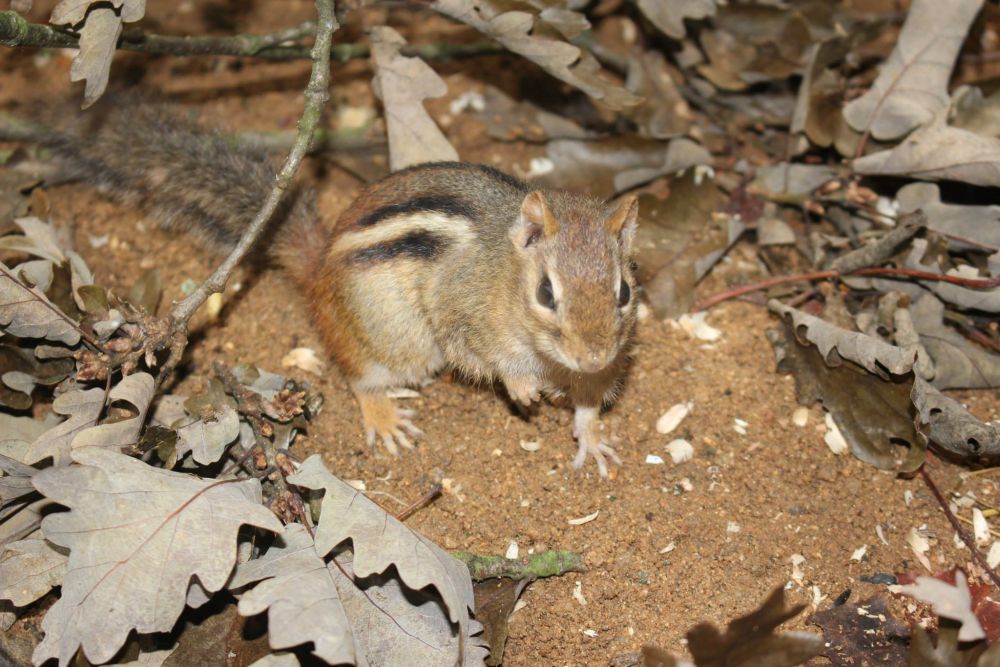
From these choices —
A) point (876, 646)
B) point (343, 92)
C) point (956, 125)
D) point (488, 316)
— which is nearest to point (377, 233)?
point (488, 316)

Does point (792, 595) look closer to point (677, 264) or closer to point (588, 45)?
point (677, 264)

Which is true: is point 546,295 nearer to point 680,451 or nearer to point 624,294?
point 624,294

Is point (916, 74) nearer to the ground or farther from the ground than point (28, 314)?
farther from the ground

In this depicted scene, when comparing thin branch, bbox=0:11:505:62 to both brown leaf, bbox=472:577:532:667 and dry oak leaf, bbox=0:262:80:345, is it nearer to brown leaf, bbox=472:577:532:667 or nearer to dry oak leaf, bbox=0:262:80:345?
dry oak leaf, bbox=0:262:80:345

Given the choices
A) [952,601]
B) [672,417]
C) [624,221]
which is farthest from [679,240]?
[952,601]

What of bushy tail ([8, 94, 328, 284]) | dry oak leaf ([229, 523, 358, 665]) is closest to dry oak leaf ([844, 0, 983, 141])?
bushy tail ([8, 94, 328, 284])
